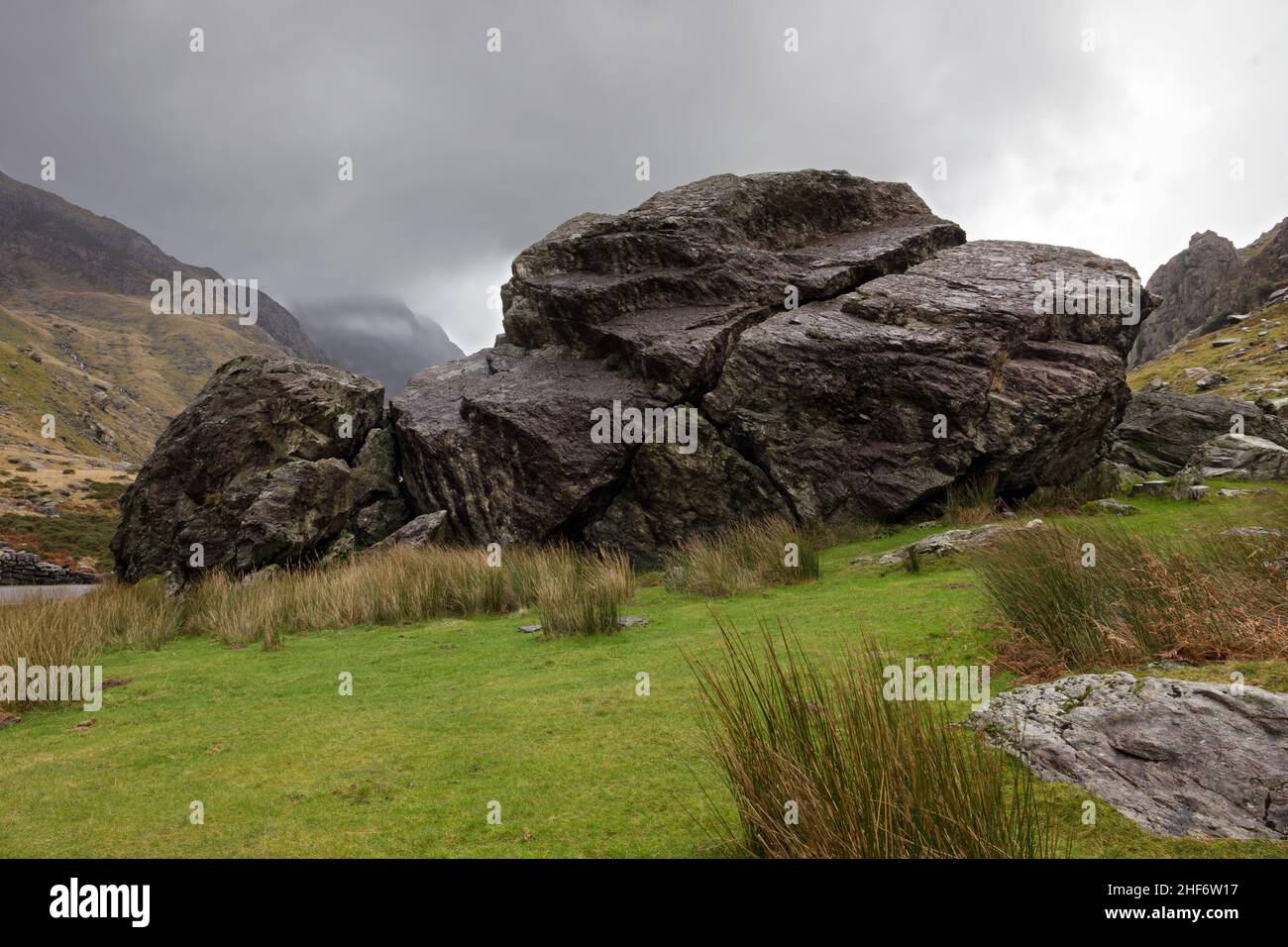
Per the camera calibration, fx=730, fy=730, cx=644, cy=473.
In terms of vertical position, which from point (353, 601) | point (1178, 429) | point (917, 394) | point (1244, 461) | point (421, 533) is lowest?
point (353, 601)

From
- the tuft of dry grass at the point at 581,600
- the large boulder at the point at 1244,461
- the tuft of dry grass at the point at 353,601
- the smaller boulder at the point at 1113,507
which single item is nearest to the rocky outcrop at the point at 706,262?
the tuft of dry grass at the point at 353,601

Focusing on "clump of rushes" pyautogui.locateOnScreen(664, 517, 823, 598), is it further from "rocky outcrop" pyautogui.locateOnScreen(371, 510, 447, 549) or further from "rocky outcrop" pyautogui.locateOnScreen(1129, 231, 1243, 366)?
"rocky outcrop" pyautogui.locateOnScreen(1129, 231, 1243, 366)

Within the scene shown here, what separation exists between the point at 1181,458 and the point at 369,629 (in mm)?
16617

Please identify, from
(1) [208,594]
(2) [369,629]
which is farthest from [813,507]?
(1) [208,594]

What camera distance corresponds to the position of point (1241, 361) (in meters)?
38.8

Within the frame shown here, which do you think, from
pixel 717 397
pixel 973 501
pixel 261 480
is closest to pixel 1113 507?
pixel 973 501

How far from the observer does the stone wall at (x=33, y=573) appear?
32812 mm

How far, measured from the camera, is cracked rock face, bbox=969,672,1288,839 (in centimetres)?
273

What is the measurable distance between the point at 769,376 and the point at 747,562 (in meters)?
4.03

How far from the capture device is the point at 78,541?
41.5 metres

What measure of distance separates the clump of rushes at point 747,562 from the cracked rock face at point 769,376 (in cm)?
191

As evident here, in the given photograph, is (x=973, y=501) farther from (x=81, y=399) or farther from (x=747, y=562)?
(x=81, y=399)

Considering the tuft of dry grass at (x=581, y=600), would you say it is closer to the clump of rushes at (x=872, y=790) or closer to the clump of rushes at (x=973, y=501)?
the clump of rushes at (x=872, y=790)
